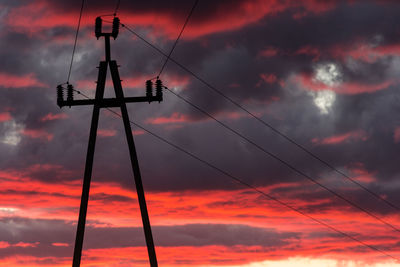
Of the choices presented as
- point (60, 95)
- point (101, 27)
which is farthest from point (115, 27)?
point (60, 95)

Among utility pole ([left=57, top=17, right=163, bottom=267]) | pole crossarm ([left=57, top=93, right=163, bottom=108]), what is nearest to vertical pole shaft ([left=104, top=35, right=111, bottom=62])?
utility pole ([left=57, top=17, right=163, bottom=267])

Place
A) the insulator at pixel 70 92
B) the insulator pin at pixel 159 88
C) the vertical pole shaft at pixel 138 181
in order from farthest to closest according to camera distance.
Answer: the insulator at pixel 70 92, the insulator pin at pixel 159 88, the vertical pole shaft at pixel 138 181

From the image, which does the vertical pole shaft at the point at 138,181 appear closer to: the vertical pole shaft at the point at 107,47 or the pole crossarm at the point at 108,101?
the pole crossarm at the point at 108,101

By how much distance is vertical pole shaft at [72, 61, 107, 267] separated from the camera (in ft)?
98.0

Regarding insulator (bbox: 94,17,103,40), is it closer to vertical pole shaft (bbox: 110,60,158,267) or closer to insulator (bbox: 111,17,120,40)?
insulator (bbox: 111,17,120,40)

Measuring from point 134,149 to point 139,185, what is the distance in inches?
56.3

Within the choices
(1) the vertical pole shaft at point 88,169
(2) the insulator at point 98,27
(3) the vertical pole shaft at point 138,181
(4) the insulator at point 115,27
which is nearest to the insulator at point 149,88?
(3) the vertical pole shaft at point 138,181

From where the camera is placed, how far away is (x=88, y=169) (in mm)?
30453

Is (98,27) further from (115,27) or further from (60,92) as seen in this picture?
(60,92)

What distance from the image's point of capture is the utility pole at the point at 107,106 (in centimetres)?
2992

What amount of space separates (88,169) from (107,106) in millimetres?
2655

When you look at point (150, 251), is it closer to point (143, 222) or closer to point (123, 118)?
point (143, 222)

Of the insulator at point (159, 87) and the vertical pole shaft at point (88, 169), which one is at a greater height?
the insulator at point (159, 87)

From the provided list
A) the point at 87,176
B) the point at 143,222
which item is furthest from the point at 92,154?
the point at 143,222
